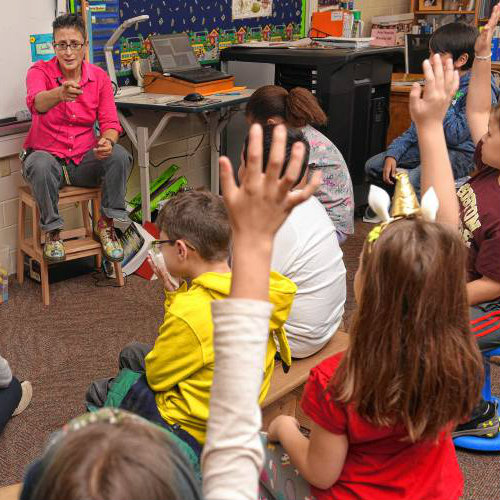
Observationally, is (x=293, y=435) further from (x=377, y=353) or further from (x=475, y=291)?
(x=475, y=291)

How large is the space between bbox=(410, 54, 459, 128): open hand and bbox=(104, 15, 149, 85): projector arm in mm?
2763

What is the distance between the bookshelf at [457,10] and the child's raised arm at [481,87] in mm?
4238

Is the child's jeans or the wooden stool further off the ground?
the child's jeans

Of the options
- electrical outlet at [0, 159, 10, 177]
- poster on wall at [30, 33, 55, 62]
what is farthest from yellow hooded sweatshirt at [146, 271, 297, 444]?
poster on wall at [30, 33, 55, 62]

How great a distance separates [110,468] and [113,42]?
3.56 metres

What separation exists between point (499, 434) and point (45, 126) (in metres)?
2.45

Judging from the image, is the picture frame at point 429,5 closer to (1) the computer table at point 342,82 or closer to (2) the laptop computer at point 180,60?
(1) the computer table at point 342,82

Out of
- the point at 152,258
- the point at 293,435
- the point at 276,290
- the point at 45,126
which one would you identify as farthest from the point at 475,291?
the point at 45,126

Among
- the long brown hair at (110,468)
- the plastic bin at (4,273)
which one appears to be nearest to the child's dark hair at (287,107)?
the plastic bin at (4,273)

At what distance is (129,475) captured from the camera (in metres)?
0.67

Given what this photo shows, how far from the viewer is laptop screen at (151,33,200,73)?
13.8 feet

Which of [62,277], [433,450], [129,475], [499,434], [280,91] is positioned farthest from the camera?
[62,277]

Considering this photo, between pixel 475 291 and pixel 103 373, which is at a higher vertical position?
pixel 475 291

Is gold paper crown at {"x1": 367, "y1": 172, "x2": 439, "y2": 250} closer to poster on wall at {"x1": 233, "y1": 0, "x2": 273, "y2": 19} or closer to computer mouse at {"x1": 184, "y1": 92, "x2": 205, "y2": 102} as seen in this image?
computer mouse at {"x1": 184, "y1": 92, "x2": 205, "y2": 102}
